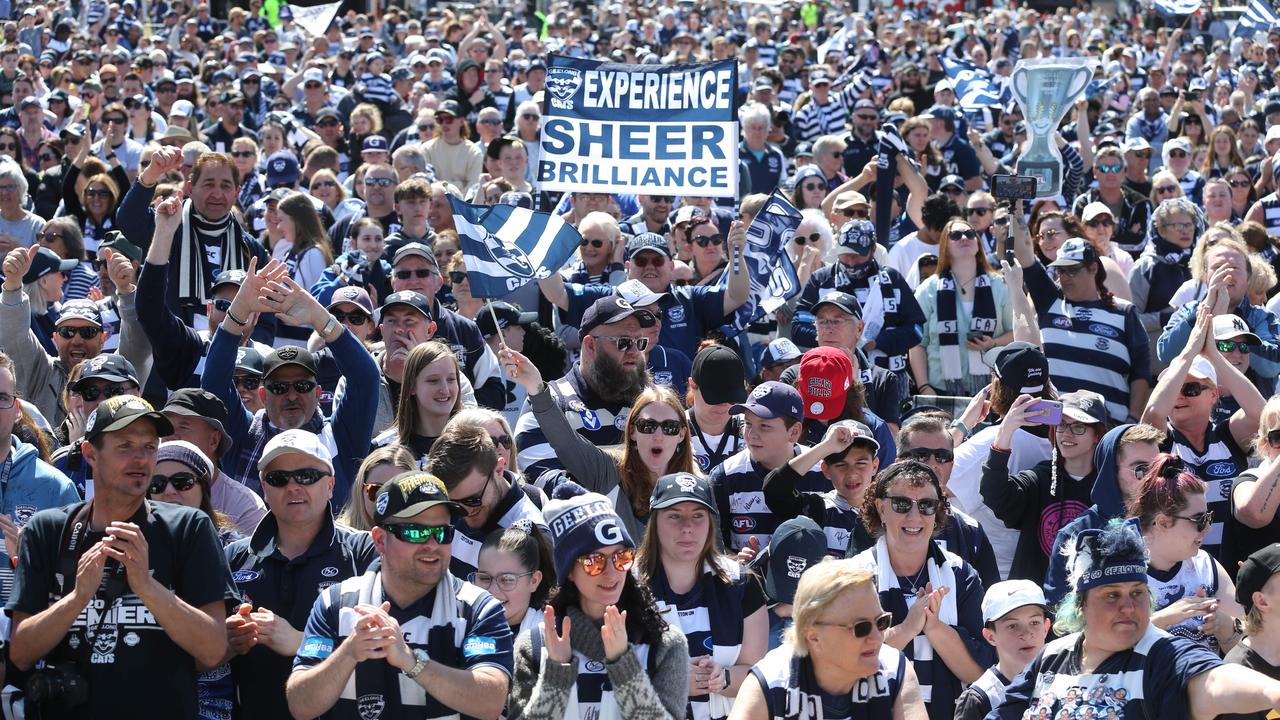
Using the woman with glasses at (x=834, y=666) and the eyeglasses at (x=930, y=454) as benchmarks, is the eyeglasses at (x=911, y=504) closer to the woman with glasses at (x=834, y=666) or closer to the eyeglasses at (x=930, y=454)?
the eyeglasses at (x=930, y=454)

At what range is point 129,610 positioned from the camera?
16.0 feet

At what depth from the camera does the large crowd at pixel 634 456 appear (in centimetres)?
467

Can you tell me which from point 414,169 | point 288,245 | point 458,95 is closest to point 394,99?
point 458,95

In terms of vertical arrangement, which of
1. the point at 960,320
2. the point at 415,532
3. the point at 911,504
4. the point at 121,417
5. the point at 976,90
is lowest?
the point at 976,90

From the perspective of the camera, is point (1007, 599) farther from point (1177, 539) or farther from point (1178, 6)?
point (1178, 6)

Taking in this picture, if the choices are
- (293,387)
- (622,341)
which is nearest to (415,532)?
(293,387)

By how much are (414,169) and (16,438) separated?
642cm

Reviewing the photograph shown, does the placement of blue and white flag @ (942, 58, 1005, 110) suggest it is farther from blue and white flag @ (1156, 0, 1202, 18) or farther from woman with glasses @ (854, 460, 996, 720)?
woman with glasses @ (854, 460, 996, 720)

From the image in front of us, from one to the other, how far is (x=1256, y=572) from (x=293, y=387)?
376 cm

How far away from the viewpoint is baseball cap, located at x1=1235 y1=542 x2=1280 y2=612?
5340 millimetres

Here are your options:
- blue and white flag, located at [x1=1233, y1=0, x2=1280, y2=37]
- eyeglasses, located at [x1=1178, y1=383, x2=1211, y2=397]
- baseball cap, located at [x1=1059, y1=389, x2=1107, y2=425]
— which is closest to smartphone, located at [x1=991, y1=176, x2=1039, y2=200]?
eyeglasses, located at [x1=1178, y1=383, x2=1211, y2=397]

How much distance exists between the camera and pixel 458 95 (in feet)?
56.0

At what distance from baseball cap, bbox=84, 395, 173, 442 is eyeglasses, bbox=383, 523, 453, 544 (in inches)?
34.7

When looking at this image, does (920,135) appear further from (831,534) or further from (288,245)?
(831,534)
